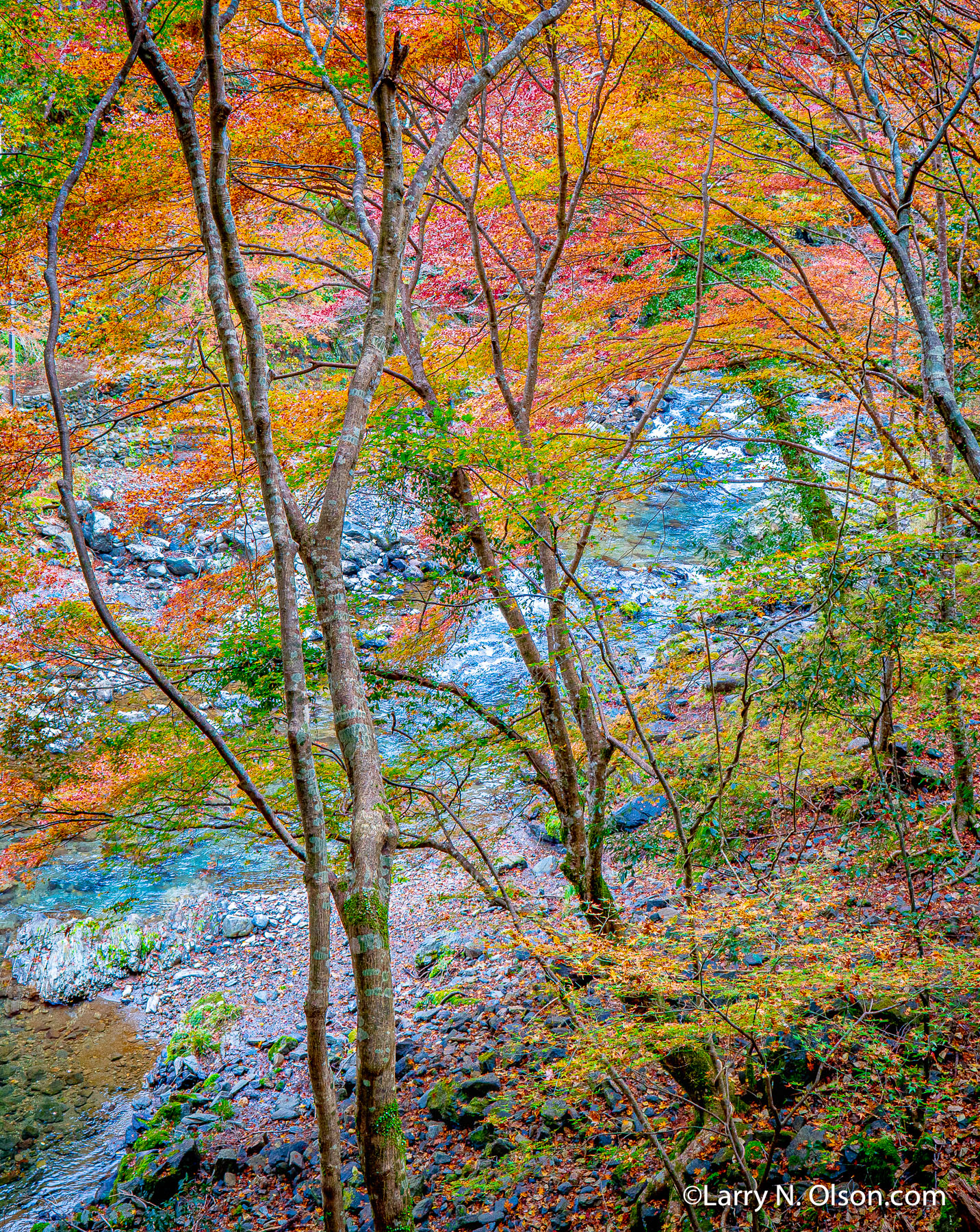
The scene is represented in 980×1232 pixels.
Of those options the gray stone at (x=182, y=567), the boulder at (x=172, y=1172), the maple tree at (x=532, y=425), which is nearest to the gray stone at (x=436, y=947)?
the maple tree at (x=532, y=425)

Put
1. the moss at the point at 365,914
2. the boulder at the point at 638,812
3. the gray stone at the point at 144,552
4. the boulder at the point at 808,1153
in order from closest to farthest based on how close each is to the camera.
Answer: the moss at the point at 365,914, the boulder at the point at 808,1153, the boulder at the point at 638,812, the gray stone at the point at 144,552

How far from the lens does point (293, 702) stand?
2.67 meters

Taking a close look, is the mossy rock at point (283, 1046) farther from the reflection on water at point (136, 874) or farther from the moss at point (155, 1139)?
the reflection on water at point (136, 874)

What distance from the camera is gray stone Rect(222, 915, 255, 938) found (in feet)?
29.8

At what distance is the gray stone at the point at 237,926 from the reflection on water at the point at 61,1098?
1383 millimetres

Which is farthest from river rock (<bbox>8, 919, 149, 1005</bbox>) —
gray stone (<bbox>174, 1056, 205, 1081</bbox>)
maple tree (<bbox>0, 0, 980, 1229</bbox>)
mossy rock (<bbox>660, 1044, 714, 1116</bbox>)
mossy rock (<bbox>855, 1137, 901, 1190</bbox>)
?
mossy rock (<bbox>855, 1137, 901, 1190</bbox>)

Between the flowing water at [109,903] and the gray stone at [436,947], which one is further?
the gray stone at [436,947]

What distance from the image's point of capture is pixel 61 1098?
684 cm

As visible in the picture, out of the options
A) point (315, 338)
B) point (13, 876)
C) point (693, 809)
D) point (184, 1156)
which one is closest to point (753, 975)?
point (693, 809)

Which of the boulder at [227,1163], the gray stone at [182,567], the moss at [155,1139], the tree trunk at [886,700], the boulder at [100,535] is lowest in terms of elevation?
the boulder at [227,1163]

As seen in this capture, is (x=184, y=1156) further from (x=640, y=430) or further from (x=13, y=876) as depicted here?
(x=640, y=430)

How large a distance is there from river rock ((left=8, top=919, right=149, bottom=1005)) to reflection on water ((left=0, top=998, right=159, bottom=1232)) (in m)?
0.22

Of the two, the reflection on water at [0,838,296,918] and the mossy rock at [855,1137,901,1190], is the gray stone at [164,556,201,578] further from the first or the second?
the mossy rock at [855,1137,901,1190]

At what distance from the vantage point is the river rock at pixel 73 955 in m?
8.27
